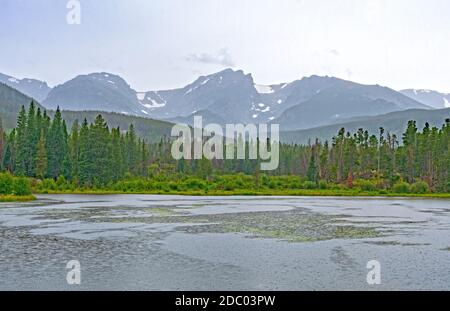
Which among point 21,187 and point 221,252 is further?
point 21,187

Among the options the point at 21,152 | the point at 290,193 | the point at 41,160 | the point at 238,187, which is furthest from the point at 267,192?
the point at 21,152

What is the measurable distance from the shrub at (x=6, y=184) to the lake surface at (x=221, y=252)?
105 ft

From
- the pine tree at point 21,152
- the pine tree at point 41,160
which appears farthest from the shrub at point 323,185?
the pine tree at point 21,152

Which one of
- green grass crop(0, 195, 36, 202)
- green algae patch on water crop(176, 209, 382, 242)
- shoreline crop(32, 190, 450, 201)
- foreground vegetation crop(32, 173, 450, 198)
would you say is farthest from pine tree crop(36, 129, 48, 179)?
green algae patch on water crop(176, 209, 382, 242)

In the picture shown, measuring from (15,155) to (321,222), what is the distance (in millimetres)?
93835

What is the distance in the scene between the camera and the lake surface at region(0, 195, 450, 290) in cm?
2502

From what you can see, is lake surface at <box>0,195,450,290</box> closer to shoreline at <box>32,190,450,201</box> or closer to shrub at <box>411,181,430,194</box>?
shoreline at <box>32,190,450,201</box>

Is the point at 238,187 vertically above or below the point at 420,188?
below

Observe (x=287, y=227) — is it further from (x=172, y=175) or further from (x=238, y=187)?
(x=172, y=175)

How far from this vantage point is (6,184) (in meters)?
84.6

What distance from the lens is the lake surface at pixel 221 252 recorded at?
82.1ft

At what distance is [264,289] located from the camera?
78.0ft

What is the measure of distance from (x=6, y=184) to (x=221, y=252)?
200 ft

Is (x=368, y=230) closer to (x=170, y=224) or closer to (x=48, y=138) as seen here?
(x=170, y=224)
